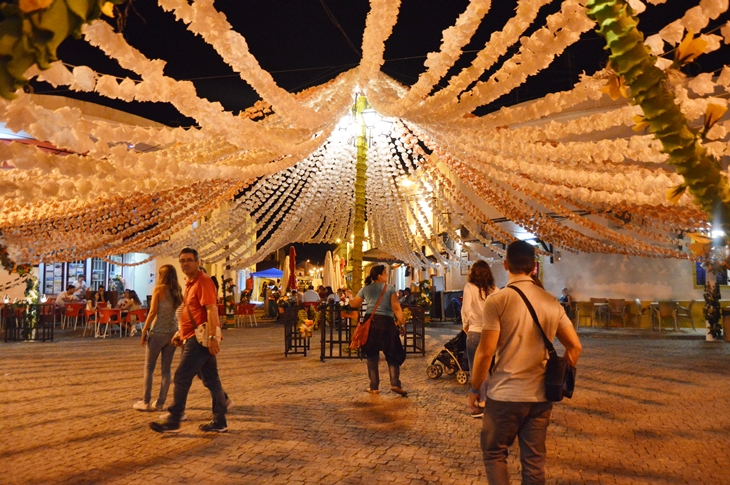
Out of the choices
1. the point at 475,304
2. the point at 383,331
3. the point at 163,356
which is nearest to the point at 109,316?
the point at 163,356

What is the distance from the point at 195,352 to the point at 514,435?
10.3ft

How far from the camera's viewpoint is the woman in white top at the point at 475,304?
5895mm

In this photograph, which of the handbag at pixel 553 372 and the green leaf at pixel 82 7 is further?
the handbag at pixel 553 372

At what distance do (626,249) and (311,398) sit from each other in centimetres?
845

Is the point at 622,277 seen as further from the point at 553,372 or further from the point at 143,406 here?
the point at 553,372

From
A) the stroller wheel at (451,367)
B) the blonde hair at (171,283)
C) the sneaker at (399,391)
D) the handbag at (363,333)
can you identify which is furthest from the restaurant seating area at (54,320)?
the sneaker at (399,391)

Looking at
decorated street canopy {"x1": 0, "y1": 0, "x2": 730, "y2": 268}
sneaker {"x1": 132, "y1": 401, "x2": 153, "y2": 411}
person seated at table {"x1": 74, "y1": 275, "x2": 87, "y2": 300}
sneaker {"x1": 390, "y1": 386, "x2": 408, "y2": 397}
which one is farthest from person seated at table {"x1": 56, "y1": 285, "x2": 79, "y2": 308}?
sneaker {"x1": 390, "y1": 386, "x2": 408, "y2": 397}

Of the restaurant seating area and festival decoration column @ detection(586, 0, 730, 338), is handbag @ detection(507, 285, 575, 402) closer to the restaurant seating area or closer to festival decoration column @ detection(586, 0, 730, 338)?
festival decoration column @ detection(586, 0, 730, 338)

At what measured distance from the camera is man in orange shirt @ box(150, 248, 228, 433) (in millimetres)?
5039

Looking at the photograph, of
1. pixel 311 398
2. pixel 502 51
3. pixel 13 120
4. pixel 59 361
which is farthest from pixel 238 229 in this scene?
pixel 13 120

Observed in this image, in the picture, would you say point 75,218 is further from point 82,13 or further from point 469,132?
point 82,13

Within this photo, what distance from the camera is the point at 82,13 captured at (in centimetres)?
148

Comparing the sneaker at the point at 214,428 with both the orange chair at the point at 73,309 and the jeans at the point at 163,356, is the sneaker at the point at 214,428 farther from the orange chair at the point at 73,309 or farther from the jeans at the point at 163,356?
the orange chair at the point at 73,309

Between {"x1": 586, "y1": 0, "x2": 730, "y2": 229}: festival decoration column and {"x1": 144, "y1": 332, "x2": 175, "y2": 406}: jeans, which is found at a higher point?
{"x1": 586, "y1": 0, "x2": 730, "y2": 229}: festival decoration column
